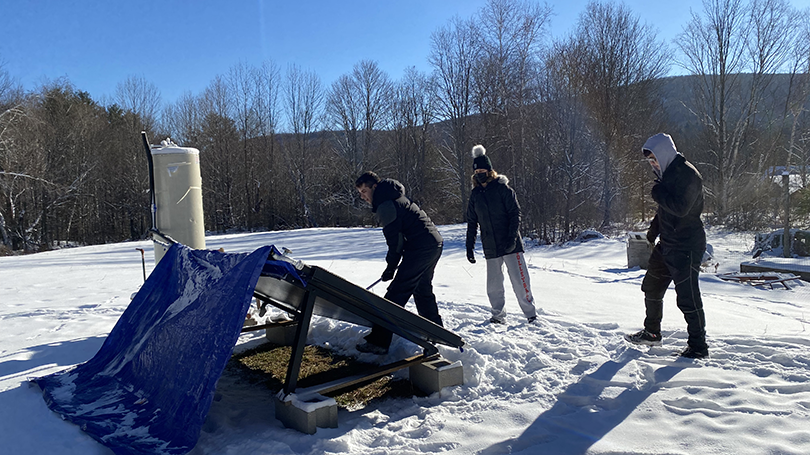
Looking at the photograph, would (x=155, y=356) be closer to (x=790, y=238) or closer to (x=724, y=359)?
(x=724, y=359)

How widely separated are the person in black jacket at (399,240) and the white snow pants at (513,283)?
38.5 inches

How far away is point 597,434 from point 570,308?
10.9 ft

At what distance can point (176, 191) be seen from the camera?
5609mm

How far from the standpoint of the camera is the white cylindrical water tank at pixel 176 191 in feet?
18.2

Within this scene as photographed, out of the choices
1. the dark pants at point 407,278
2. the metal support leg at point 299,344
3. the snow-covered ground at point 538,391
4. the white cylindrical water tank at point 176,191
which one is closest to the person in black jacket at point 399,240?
Result: the dark pants at point 407,278

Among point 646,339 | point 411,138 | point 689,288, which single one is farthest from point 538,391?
point 411,138

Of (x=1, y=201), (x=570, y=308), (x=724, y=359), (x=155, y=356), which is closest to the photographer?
(x=155, y=356)

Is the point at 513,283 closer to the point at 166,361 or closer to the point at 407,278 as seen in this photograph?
the point at 407,278

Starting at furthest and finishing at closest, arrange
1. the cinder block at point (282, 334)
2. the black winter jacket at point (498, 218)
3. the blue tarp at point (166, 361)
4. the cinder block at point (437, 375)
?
1. the cinder block at point (282, 334)
2. the black winter jacket at point (498, 218)
3. the cinder block at point (437, 375)
4. the blue tarp at point (166, 361)

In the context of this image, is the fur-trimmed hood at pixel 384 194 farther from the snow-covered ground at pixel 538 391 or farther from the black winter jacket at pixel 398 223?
the snow-covered ground at pixel 538 391

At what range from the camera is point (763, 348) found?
4.08 meters

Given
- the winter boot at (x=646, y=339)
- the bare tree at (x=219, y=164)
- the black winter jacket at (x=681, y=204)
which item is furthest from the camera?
the bare tree at (x=219, y=164)

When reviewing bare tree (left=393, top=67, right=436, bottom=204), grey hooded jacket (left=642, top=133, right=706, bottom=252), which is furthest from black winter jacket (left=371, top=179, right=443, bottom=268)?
bare tree (left=393, top=67, right=436, bottom=204)

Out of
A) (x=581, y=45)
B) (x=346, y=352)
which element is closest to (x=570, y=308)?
(x=346, y=352)
